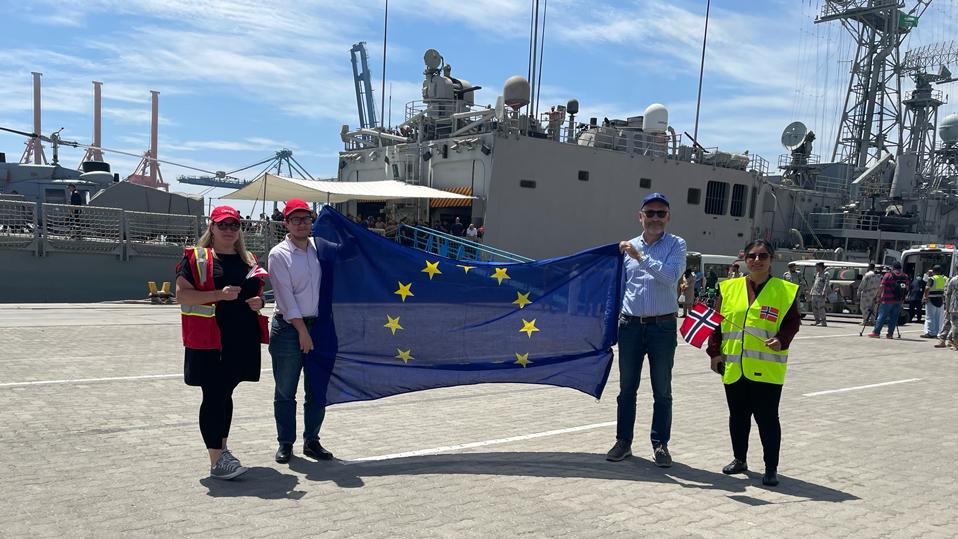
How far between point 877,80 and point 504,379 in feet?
145

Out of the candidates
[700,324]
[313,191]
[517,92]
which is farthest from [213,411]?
[517,92]

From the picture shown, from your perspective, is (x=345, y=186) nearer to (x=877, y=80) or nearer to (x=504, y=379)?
(x=504, y=379)

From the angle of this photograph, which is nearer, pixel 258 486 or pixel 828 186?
pixel 258 486

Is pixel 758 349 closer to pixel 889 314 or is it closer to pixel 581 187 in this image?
pixel 889 314

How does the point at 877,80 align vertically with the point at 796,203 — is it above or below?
above

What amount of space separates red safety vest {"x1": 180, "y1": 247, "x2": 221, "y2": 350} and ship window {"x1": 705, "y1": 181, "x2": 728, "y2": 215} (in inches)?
1166

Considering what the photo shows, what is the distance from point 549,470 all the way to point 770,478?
4.90ft

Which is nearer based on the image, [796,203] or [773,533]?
[773,533]

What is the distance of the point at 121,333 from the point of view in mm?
12188

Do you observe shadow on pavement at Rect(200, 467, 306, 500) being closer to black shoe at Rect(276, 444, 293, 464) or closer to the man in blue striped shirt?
black shoe at Rect(276, 444, 293, 464)

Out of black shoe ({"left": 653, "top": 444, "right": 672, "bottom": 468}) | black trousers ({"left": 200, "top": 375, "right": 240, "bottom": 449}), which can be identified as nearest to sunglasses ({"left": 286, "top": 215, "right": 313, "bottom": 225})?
black trousers ({"left": 200, "top": 375, "right": 240, "bottom": 449})

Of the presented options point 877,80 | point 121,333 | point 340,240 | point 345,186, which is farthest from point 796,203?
point 340,240

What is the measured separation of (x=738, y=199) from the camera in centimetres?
3331

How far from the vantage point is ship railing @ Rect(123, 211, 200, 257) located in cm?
2011
